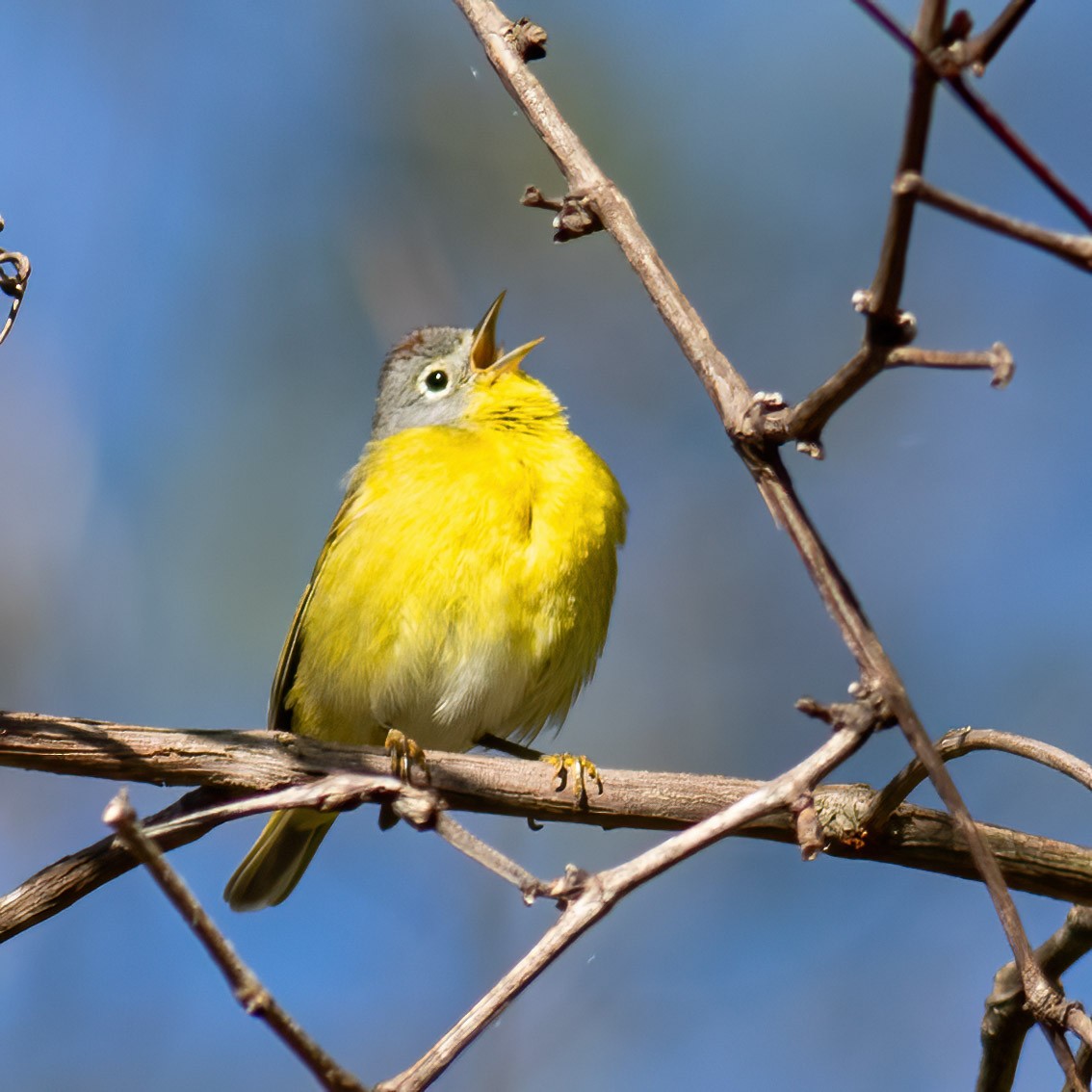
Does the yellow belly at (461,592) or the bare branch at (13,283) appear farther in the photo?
the yellow belly at (461,592)

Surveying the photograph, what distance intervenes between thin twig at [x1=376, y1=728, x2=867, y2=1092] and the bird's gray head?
11.4 ft

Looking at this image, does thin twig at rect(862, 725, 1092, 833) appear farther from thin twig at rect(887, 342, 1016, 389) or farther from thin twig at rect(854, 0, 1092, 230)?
thin twig at rect(854, 0, 1092, 230)

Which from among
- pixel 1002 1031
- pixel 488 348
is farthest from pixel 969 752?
pixel 488 348

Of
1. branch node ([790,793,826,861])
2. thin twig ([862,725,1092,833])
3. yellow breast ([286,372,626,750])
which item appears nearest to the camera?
branch node ([790,793,826,861])

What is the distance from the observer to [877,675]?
1.85 m

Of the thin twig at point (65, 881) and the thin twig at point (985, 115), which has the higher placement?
the thin twig at point (65, 881)

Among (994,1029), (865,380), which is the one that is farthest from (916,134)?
(994,1029)

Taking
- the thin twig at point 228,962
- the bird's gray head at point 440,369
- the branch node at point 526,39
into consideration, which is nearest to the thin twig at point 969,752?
the thin twig at point 228,962

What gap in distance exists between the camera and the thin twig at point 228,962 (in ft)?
4.68

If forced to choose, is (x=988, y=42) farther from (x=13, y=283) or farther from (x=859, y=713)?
(x=13, y=283)

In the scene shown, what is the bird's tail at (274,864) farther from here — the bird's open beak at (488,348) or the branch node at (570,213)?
the branch node at (570,213)

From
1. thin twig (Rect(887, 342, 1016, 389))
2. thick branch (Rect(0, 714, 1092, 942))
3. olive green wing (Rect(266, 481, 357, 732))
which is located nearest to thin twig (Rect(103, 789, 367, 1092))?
thin twig (Rect(887, 342, 1016, 389))

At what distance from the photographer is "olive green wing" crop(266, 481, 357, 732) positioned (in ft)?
16.1

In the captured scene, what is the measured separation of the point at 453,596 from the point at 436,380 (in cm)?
149
